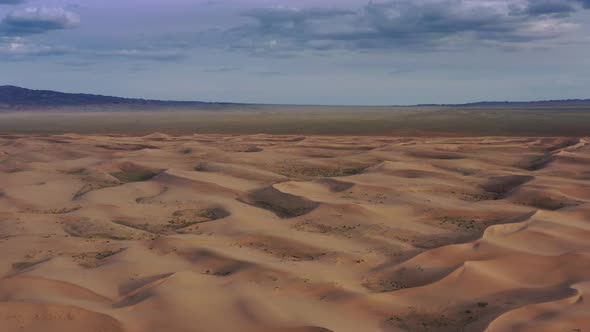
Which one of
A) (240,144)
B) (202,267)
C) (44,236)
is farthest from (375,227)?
(240,144)

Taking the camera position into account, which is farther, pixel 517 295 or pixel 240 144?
pixel 240 144

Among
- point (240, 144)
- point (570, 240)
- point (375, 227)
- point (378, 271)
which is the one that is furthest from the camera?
point (240, 144)

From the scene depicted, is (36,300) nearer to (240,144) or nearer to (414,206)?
(414,206)

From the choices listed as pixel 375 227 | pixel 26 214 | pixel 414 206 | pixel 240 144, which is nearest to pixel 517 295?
pixel 375 227

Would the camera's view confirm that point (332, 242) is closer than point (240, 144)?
Yes

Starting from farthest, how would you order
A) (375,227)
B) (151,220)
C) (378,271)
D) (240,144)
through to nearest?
1. (240,144)
2. (151,220)
3. (375,227)
4. (378,271)

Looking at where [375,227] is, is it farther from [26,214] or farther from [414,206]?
[26,214]

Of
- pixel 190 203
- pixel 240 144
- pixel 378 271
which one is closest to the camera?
pixel 378 271
